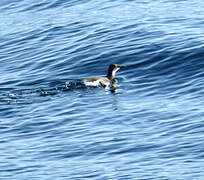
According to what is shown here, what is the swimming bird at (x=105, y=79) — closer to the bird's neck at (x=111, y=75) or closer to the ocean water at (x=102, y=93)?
the bird's neck at (x=111, y=75)

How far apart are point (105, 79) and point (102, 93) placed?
34.4 inches

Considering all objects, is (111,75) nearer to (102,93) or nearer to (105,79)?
(105,79)

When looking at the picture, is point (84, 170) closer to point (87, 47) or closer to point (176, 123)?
point (176, 123)

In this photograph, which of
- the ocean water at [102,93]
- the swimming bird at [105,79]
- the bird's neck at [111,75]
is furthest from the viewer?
the bird's neck at [111,75]

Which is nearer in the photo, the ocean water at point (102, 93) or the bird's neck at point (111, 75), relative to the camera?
the ocean water at point (102, 93)

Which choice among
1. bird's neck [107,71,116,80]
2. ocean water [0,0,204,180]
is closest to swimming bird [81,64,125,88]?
bird's neck [107,71,116,80]

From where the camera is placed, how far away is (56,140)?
14742mm

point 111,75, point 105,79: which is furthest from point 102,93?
point 111,75

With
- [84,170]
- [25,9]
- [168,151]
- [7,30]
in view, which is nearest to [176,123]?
[168,151]

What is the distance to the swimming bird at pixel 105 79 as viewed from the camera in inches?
752

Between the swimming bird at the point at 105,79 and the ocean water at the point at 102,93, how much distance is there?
0.20 metres

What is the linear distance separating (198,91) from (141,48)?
5059 mm

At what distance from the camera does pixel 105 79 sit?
19750 millimetres

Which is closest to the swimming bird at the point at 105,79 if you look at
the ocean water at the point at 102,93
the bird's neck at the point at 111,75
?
the bird's neck at the point at 111,75
